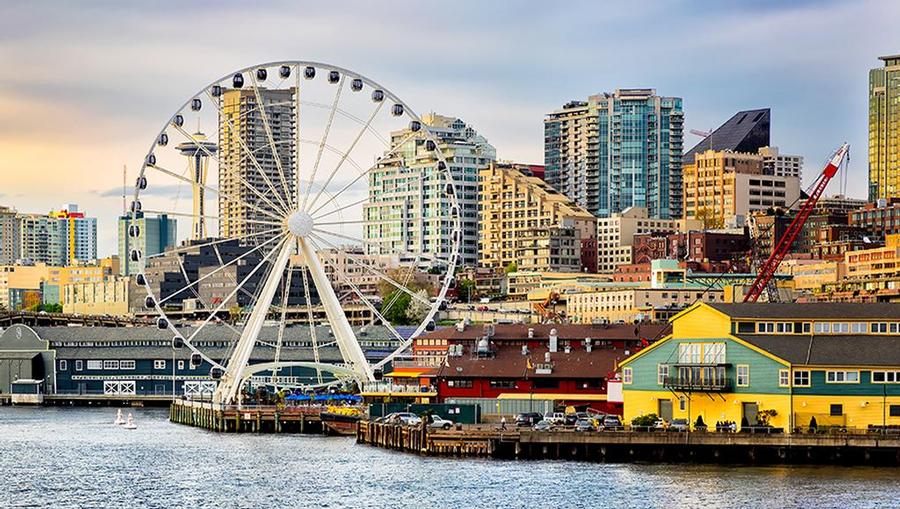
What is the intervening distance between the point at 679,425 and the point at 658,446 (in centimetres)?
312

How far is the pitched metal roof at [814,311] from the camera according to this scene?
306 ft

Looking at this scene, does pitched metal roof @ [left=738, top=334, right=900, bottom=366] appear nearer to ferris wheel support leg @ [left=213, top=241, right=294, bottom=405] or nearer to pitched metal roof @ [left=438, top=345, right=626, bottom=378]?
pitched metal roof @ [left=438, top=345, right=626, bottom=378]

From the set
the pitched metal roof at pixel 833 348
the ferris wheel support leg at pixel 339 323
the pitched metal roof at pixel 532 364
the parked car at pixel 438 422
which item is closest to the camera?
the pitched metal roof at pixel 833 348

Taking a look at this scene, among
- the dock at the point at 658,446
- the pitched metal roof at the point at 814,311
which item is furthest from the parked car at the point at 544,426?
the pitched metal roof at the point at 814,311

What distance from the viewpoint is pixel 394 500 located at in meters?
79.4

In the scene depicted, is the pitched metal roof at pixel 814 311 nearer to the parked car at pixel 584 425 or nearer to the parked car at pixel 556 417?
the parked car at pixel 584 425

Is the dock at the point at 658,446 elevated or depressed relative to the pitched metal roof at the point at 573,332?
depressed

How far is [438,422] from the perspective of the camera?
102000 mm

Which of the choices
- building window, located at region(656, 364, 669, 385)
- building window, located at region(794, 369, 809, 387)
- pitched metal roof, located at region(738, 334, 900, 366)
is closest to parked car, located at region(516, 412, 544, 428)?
building window, located at region(656, 364, 669, 385)

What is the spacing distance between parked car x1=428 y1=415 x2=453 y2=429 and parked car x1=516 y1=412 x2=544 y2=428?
11.5 ft

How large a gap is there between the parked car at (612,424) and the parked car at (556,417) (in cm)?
217

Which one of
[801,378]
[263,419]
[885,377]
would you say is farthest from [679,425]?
[263,419]

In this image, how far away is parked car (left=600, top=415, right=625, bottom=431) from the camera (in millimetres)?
92694

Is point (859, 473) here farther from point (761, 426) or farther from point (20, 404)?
point (20, 404)
